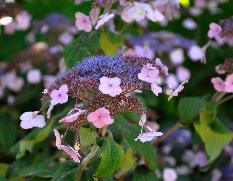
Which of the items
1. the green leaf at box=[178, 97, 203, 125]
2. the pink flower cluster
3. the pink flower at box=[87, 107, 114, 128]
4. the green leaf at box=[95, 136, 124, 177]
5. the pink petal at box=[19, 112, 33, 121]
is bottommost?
the green leaf at box=[178, 97, 203, 125]

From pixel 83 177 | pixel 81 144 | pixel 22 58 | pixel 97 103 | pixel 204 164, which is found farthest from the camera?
pixel 22 58

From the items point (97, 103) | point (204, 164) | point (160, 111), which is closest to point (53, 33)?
point (160, 111)

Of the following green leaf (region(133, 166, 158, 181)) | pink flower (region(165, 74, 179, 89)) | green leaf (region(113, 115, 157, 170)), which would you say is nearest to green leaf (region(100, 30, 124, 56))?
pink flower (region(165, 74, 179, 89))

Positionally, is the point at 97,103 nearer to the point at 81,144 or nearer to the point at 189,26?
the point at 81,144

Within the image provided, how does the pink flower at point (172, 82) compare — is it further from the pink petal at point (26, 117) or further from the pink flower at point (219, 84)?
the pink petal at point (26, 117)

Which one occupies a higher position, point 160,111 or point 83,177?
point 83,177

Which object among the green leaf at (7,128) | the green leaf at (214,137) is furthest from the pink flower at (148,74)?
the green leaf at (7,128)

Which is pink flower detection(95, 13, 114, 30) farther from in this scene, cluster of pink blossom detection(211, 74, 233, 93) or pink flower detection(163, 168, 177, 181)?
pink flower detection(163, 168, 177, 181)
